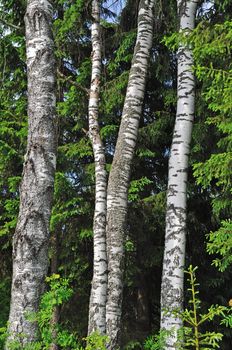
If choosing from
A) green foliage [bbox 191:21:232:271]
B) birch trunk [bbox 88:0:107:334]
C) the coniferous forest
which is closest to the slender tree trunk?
the coniferous forest

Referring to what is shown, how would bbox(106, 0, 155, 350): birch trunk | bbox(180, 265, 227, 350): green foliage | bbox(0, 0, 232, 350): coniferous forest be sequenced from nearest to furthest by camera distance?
bbox(180, 265, 227, 350): green foliage, bbox(0, 0, 232, 350): coniferous forest, bbox(106, 0, 155, 350): birch trunk

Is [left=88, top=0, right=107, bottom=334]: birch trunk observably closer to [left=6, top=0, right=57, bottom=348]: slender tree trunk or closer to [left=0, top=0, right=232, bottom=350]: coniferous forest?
[left=0, top=0, right=232, bottom=350]: coniferous forest

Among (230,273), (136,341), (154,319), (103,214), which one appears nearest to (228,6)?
(103,214)

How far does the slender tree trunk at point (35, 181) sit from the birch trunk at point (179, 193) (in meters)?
2.13

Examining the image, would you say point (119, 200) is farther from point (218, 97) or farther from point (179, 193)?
point (218, 97)

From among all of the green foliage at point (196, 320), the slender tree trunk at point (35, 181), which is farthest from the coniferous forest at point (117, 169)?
the green foliage at point (196, 320)

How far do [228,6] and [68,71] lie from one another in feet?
14.4

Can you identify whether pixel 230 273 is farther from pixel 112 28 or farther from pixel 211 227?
pixel 112 28

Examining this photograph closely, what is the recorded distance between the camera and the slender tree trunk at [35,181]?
9.96 feet

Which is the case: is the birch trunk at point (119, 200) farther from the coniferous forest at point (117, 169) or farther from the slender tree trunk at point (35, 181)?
the slender tree trunk at point (35, 181)

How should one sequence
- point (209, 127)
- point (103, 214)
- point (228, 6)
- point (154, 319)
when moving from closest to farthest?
1. point (103, 214)
2. point (228, 6)
3. point (209, 127)
4. point (154, 319)

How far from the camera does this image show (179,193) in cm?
590

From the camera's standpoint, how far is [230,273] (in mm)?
8742

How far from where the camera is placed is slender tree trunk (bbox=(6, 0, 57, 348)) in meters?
3.04
